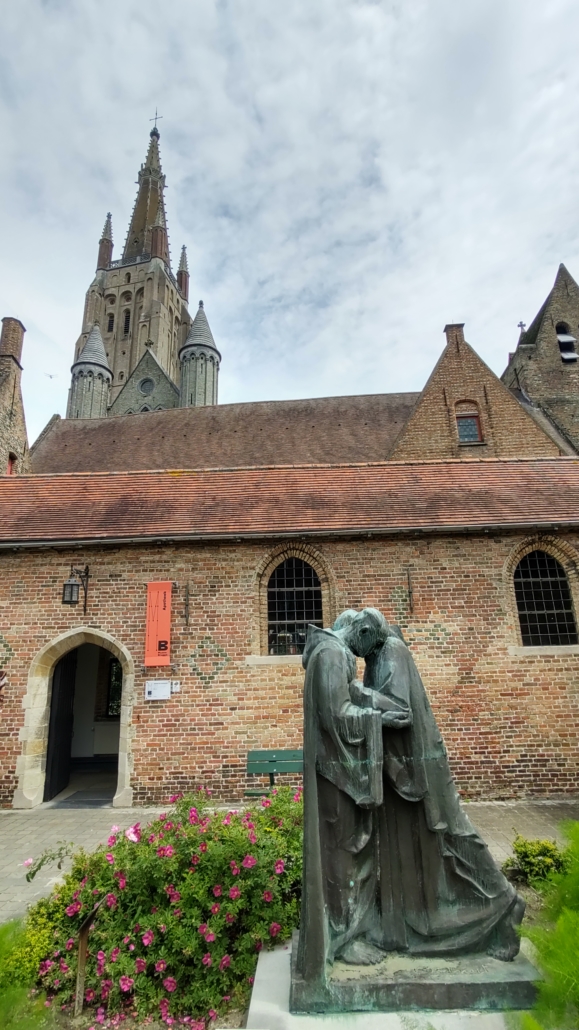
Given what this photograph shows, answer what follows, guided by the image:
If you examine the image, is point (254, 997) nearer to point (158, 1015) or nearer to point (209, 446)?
point (158, 1015)

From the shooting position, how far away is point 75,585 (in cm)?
952

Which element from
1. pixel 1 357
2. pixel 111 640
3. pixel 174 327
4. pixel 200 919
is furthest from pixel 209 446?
pixel 174 327

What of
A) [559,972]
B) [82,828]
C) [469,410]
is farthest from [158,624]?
[469,410]

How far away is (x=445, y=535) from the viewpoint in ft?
33.5

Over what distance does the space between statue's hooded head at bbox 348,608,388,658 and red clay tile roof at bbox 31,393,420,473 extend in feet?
47.0

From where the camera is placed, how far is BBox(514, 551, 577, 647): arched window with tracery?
10.1 metres

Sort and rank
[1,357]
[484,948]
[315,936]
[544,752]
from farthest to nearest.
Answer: [1,357] < [544,752] < [484,948] < [315,936]

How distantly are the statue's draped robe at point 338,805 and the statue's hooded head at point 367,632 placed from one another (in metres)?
0.34

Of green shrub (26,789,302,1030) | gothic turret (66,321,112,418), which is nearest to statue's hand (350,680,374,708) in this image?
green shrub (26,789,302,1030)

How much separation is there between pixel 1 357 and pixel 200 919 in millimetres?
16520

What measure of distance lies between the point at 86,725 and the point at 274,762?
8.23 m

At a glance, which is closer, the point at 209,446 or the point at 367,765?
the point at 367,765

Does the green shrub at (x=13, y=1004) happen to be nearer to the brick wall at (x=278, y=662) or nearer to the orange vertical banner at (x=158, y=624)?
the brick wall at (x=278, y=662)

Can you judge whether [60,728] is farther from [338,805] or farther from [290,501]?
[338,805]
